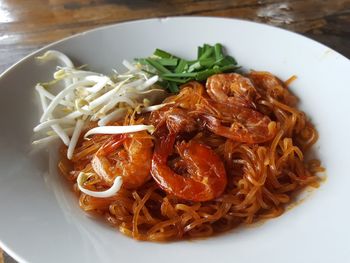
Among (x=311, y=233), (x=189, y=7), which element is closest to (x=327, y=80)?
(x=311, y=233)

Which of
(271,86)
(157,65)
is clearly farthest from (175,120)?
(271,86)

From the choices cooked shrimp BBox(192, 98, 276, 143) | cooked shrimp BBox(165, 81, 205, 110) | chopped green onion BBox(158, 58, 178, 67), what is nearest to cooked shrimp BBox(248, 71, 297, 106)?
cooked shrimp BBox(192, 98, 276, 143)

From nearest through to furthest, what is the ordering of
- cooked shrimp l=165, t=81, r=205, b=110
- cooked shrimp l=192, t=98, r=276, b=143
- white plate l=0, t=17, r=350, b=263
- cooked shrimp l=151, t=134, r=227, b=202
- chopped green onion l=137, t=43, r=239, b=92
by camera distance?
white plate l=0, t=17, r=350, b=263, cooked shrimp l=151, t=134, r=227, b=202, cooked shrimp l=192, t=98, r=276, b=143, cooked shrimp l=165, t=81, r=205, b=110, chopped green onion l=137, t=43, r=239, b=92

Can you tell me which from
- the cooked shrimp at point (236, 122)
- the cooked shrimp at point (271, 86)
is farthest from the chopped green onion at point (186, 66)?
the cooked shrimp at point (236, 122)

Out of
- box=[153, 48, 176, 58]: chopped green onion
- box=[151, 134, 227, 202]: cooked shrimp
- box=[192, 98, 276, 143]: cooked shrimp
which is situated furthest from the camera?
box=[153, 48, 176, 58]: chopped green onion

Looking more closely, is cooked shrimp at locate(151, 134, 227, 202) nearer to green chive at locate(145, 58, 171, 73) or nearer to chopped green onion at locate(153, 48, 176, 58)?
green chive at locate(145, 58, 171, 73)

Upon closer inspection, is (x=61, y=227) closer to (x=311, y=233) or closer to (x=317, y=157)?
(x=311, y=233)
